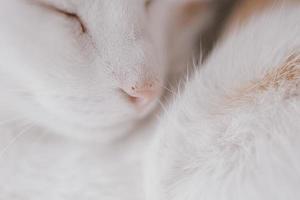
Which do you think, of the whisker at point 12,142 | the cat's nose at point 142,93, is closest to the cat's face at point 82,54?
the cat's nose at point 142,93

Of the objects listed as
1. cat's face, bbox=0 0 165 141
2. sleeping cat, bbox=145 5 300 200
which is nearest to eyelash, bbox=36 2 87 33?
cat's face, bbox=0 0 165 141

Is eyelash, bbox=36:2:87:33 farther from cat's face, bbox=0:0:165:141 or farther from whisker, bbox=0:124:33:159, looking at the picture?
whisker, bbox=0:124:33:159

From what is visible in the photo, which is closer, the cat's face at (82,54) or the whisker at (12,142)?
the cat's face at (82,54)

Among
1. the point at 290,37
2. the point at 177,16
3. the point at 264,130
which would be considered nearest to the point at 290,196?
the point at 264,130

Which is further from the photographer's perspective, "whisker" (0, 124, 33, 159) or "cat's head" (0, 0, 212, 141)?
"whisker" (0, 124, 33, 159)

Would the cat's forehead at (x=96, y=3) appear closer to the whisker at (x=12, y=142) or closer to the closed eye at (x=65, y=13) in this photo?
the closed eye at (x=65, y=13)

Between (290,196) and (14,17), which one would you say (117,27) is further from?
(290,196)

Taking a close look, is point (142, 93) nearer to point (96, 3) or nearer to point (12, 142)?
point (96, 3)
